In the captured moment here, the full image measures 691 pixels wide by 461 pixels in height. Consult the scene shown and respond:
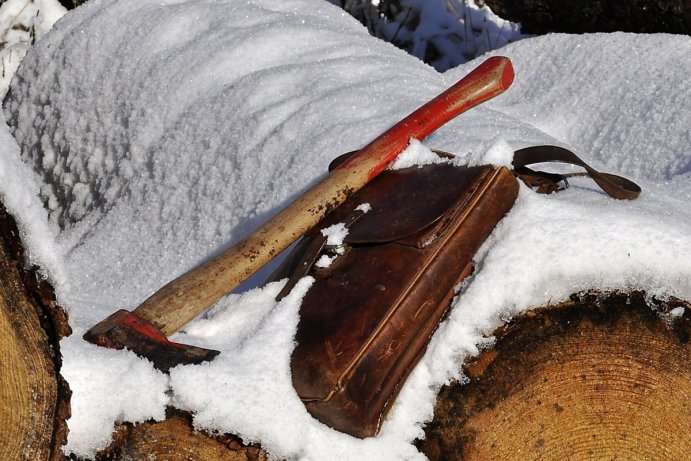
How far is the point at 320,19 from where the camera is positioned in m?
2.61

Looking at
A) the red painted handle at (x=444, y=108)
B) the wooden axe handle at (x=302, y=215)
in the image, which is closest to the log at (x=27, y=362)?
the wooden axe handle at (x=302, y=215)

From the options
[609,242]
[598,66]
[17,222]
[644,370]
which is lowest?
[598,66]

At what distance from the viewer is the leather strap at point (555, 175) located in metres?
1.48

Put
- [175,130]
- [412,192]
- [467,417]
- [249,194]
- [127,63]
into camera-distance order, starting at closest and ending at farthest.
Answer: [467,417], [412,192], [249,194], [175,130], [127,63]

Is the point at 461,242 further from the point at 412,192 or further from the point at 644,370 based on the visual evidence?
the point at 644,370

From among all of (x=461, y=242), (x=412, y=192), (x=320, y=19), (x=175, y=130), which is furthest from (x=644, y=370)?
(x=320, y=19)

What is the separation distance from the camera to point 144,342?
1.22 m

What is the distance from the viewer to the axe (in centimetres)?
122

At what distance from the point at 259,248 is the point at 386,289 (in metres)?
0.27

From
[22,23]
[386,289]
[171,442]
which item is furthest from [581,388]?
[22,23]

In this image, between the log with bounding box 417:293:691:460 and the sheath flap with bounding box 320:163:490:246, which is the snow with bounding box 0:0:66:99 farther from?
the log with bounding box 417:293:691:460

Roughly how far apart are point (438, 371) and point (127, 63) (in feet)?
5.20

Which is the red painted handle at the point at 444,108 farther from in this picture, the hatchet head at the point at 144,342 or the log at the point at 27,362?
the log at the point at 27,362

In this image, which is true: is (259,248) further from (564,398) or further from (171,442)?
(564,398)
